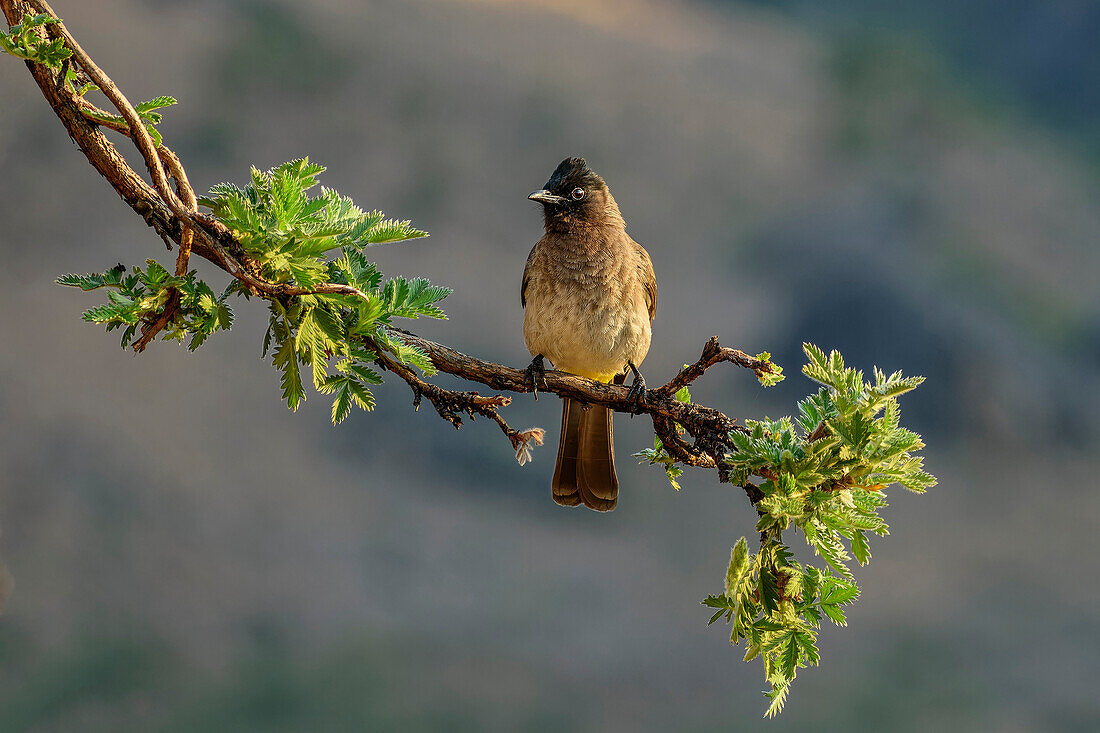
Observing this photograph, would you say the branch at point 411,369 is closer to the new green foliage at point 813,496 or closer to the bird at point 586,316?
the new green foliage at point 813,496

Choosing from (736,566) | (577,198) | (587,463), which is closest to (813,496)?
(736,566)

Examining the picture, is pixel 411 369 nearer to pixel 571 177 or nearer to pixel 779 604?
pixel 779 604

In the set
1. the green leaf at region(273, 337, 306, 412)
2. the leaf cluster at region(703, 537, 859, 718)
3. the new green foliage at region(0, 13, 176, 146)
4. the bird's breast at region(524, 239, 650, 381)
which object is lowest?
the leaf cluster at region(703, 537, 859, 718)

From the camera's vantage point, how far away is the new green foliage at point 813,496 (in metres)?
3.10

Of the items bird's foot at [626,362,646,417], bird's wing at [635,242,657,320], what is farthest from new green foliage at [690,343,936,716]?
bird's wing at [635,242,657,320]

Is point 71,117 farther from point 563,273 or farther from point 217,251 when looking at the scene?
point 563,273

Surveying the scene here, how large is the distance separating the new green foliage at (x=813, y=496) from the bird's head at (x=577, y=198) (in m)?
2.89

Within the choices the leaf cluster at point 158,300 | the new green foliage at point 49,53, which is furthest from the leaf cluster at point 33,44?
the leaf cluster at point 158,300

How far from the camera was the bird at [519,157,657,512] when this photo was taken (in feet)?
17.7

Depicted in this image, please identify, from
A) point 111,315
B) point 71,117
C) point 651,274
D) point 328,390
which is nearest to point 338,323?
point 328,390

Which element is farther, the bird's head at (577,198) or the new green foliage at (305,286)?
the bird's head at (577,198)

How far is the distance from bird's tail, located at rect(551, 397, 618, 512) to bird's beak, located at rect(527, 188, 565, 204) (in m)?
1.51

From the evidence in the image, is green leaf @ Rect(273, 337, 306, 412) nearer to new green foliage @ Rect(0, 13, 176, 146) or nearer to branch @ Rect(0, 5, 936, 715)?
branch @ Rect(0, 5, 936, 715)

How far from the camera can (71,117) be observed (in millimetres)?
3645
